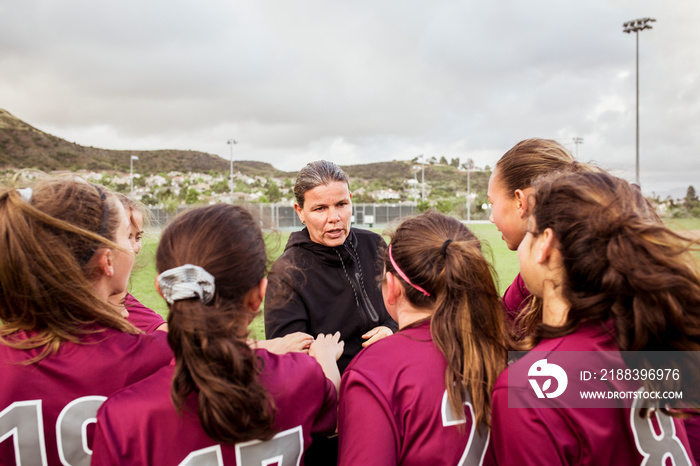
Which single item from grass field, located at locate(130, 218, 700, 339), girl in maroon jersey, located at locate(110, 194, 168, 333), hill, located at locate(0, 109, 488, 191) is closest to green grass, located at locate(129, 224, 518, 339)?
grass field, located at locate(130, 218, 700, 339)

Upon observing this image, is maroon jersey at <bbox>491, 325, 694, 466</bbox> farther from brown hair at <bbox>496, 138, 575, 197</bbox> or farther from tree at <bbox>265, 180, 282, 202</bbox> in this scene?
tree at <bbox>265, 180, 282, 202</bbox>

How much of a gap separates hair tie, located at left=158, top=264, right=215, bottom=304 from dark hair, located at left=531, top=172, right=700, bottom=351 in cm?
104

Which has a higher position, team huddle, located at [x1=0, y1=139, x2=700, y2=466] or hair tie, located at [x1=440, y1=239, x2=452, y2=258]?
hair tie, located at [x1=440, y1=239, x2=452, y2=258]

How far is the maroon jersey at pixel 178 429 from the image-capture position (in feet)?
4.24

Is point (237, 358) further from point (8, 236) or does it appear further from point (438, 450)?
point (8, 236)

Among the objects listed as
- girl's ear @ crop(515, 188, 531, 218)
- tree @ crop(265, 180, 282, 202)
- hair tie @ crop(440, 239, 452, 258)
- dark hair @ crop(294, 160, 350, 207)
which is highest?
tree @ crop(265, 180, 282, 202)

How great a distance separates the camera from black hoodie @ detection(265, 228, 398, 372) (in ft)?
7.71

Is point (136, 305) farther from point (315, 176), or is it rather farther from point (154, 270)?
point (315, 176)

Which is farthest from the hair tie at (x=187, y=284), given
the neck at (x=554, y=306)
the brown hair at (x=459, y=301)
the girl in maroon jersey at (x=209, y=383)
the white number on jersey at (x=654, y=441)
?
the white number on jersey at (x=654, y=441)

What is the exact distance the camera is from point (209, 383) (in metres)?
1.26

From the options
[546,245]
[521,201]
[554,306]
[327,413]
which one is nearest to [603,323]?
[554,306]

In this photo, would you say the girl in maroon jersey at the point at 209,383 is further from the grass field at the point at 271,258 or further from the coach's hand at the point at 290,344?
the coach's hand at the point at 290,344

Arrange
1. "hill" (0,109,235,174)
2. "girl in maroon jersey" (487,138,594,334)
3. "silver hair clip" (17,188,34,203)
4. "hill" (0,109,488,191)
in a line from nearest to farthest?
"silver hair clip" (17,188,34,203) < "girl in maroon jersey" (487,138,594,334) < "hill" (0,109,235,174) < "hill" (0,109,488,191)

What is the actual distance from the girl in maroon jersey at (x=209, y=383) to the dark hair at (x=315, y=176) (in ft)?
4.18
